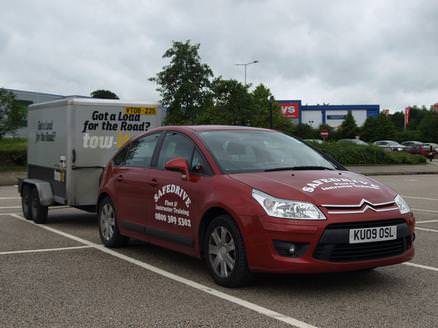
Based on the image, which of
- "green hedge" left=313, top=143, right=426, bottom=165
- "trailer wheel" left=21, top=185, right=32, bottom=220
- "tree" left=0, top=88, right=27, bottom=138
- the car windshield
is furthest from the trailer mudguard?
"tree" left=0, top=88, right=27, bottom=138

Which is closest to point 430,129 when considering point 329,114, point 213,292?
point 329,114

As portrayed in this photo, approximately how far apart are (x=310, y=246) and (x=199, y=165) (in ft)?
5.36

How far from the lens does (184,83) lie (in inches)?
1697

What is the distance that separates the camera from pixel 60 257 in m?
7.49

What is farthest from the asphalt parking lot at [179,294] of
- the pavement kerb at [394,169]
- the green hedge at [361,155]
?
the green hedge at [361,155]

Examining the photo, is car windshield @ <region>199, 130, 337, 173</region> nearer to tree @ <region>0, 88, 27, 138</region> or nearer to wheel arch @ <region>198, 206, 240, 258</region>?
wheel arch @ <region>198, 206, 240, 258</region>

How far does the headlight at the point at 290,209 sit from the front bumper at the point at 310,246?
0.16ft

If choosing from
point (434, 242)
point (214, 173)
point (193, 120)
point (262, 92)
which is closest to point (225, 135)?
point (214, 173)

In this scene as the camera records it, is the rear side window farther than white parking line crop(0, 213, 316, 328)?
Yes

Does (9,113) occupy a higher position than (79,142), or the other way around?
(9,113)

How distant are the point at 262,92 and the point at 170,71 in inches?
1509

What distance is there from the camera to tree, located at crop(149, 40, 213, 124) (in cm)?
4325

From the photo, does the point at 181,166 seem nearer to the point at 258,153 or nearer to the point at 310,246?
the point at 258,153

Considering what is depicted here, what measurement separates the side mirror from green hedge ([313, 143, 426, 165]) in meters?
27.6
